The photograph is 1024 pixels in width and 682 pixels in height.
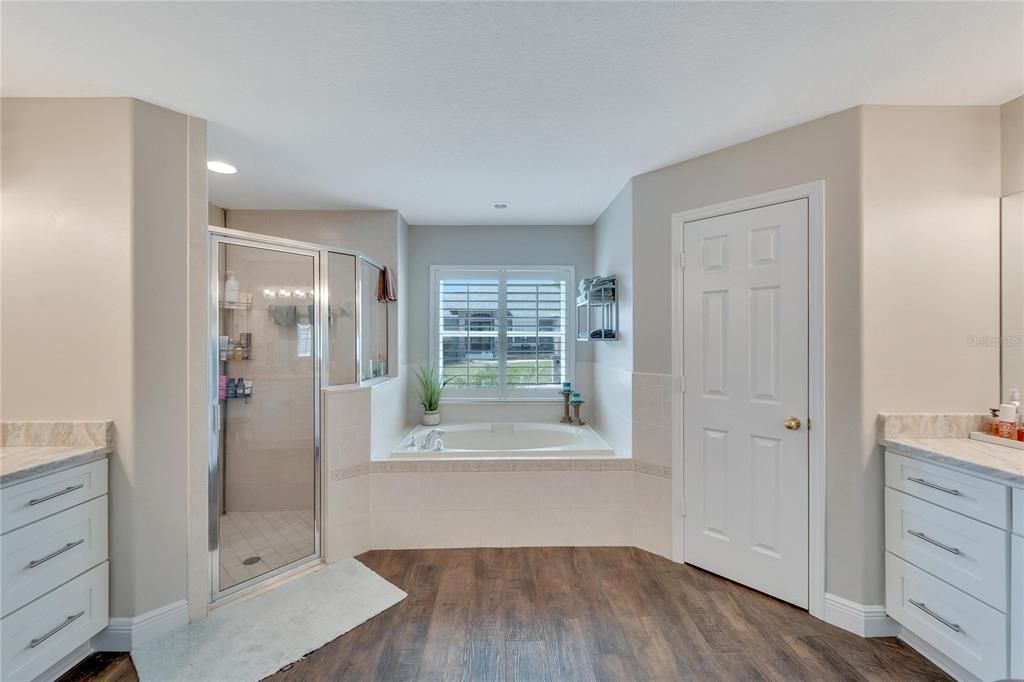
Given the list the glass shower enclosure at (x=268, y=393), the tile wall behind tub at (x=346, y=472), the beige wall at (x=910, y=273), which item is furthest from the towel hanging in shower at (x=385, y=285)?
the beige wall at (x=910, y=273)

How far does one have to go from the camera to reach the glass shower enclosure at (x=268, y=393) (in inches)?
88.4

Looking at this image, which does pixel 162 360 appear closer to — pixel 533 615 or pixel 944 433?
pixel 533 615

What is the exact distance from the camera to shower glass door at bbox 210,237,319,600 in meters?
2.25

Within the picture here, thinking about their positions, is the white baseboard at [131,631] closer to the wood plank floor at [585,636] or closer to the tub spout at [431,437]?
the wood plank floor at [585,636]

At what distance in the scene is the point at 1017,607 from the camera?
1.49 meters

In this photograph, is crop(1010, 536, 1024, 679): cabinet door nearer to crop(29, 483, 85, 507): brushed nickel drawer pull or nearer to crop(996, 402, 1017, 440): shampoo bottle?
crop(996, 402, 1017, 440): shampoo bottle

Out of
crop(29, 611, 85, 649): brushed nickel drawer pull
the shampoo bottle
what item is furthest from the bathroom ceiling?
crop(29, 611, 85, 649): brushed nickel drawer pull

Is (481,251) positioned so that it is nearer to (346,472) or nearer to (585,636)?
(346,472)

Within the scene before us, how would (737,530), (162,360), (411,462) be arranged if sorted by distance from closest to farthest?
(162,360)
(737,530)
(411,462)

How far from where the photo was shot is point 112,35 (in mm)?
Result: 1479

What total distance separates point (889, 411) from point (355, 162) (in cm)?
310

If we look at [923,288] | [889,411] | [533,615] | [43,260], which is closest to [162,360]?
[43,260]

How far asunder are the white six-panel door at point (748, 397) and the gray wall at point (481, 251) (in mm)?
1585

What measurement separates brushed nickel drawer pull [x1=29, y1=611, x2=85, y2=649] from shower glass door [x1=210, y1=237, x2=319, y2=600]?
1.71 ft
